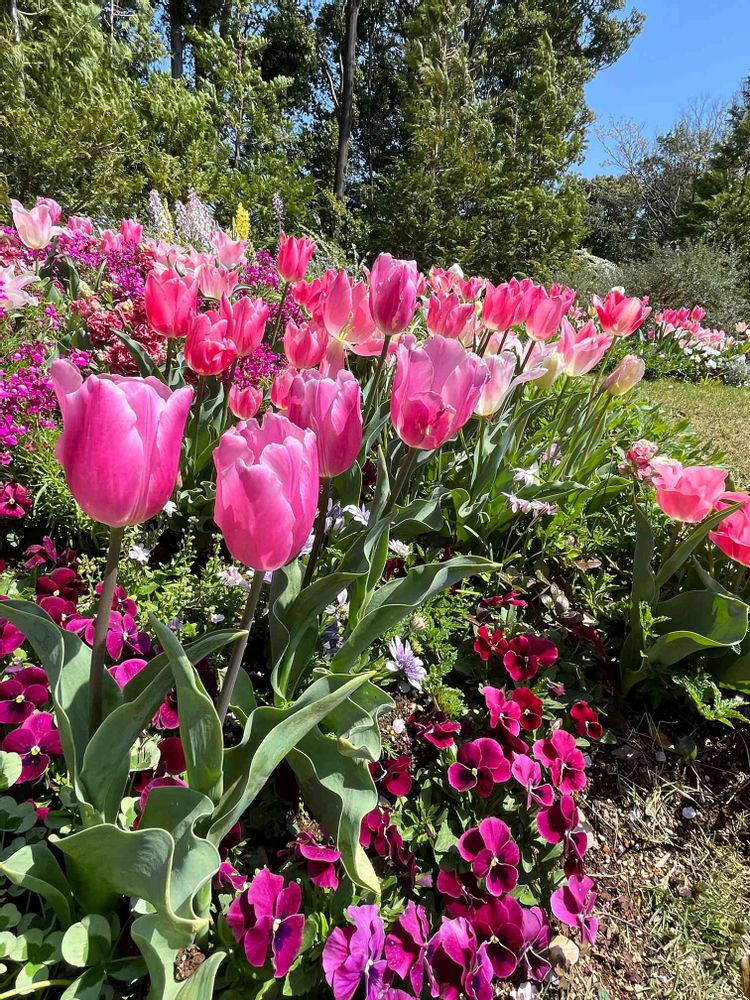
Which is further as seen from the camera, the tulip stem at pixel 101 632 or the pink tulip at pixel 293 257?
the pink tulip at pixel 293 257

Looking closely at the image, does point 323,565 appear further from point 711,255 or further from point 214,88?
point 214,88

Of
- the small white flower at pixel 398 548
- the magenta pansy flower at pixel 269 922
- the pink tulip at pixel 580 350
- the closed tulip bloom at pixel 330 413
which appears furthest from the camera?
the pink tulip at pixel 580 350

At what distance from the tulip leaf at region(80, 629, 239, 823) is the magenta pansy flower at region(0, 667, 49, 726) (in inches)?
13.5

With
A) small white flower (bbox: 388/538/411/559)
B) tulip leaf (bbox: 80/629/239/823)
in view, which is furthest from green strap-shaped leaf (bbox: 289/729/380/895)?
small white flower (bbox: 388/538/411/559)

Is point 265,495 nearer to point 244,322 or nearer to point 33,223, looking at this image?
point 244,322

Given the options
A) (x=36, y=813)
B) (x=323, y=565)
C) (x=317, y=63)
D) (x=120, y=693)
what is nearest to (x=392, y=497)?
(x=323, y=565)

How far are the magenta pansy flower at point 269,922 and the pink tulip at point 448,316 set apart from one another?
1.55 meters

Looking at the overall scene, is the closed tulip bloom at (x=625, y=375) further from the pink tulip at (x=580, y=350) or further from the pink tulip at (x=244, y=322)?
the pink tulip at (x=244, y=322)

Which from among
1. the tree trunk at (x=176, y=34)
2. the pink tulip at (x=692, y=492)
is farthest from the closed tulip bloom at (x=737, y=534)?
the tree trunk at (x=176, y=34)

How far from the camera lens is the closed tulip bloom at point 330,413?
1.02 meters

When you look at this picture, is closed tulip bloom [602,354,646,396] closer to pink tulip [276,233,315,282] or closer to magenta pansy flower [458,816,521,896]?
pink tulip [276,233,315,282]

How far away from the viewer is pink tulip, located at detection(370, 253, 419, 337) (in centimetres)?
145

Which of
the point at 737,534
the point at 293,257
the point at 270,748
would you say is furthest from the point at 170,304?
the point at 737,534

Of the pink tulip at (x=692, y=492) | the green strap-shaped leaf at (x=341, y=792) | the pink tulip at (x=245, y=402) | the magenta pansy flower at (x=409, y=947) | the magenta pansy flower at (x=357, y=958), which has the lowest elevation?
the magenta pansy flower at (x=409, y=947)
